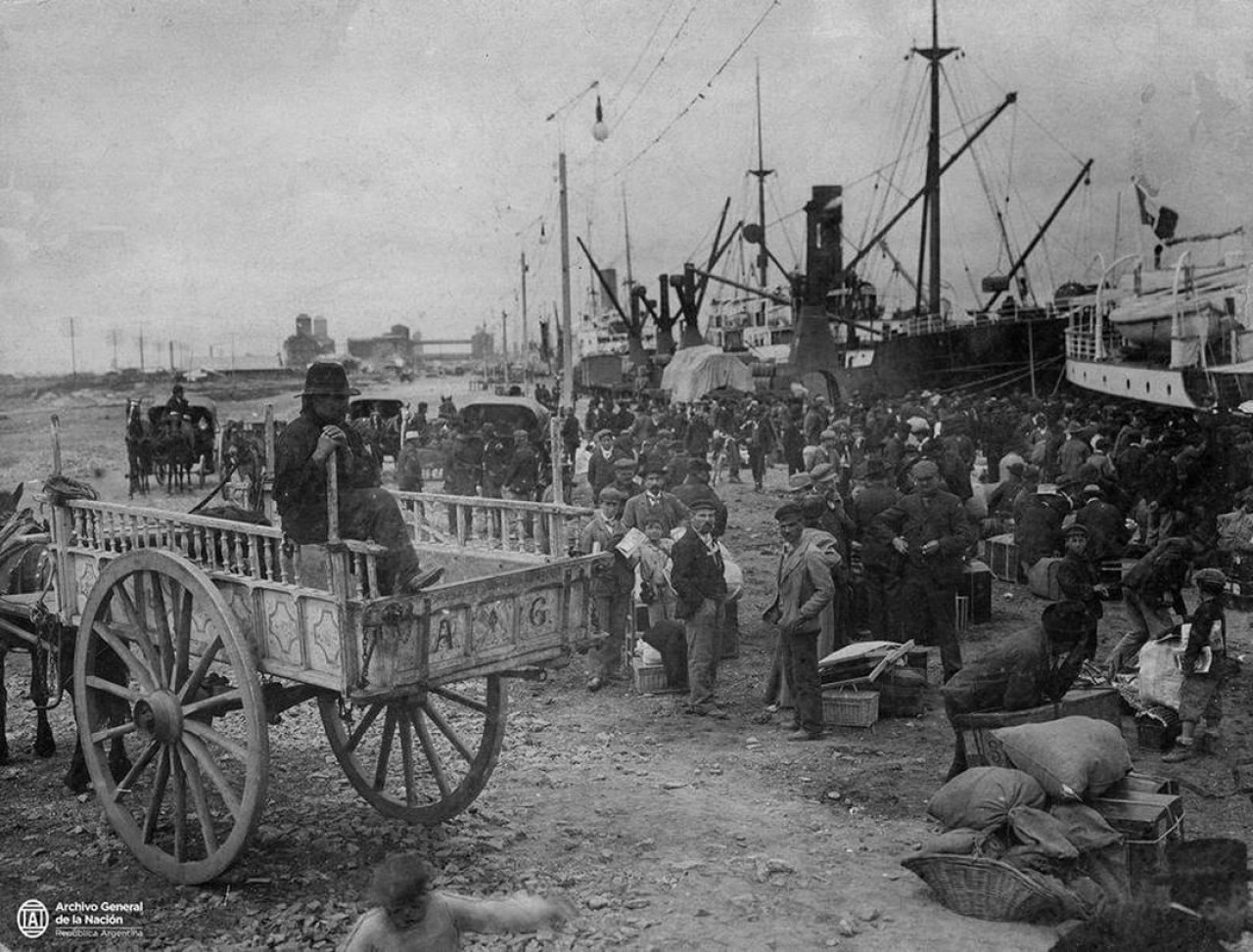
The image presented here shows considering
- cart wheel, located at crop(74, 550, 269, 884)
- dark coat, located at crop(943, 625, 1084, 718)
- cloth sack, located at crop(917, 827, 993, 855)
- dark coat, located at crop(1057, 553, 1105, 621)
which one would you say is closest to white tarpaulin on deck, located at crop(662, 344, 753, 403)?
dark coat, located at crop(1057, 553, 1105, 621)

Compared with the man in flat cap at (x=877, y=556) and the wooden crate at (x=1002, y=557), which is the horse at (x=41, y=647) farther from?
the wooden crate at (x=1002, y=557)

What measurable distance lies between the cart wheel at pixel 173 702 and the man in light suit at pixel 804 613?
3.52 meters

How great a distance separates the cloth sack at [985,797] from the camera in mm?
4824

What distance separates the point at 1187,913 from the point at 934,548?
166 inches

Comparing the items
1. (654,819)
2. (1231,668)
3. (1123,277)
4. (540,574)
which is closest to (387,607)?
(540,574)

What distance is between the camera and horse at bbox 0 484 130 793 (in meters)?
6.03

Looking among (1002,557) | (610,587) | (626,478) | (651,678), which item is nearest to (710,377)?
(1002,557)

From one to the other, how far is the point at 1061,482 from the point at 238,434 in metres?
15.2

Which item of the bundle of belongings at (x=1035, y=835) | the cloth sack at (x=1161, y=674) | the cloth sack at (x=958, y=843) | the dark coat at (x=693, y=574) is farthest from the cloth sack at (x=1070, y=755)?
the dark coat at (x=693, y=574)

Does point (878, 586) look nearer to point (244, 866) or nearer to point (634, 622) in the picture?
point (634, 622)

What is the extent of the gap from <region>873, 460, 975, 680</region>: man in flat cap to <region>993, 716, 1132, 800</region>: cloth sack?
9.75 feet

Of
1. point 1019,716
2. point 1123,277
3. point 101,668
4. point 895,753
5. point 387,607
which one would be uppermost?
point 1123,277

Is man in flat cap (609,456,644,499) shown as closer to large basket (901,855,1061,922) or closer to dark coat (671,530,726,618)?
dark coat (671,530,726,618)

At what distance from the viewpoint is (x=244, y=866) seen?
5.10 m
